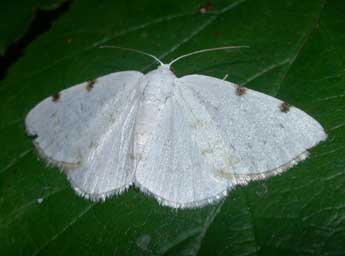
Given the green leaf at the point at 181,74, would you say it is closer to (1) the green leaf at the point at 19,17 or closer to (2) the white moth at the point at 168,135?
(2) the white moth at the point at 168,135

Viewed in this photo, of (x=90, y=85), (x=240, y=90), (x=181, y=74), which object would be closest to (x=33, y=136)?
(x=90, y=85)

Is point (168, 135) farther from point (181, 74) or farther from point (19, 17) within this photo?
point (19, 17)

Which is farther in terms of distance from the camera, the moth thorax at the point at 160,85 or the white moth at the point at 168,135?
the moth thorax at the point at 160,85

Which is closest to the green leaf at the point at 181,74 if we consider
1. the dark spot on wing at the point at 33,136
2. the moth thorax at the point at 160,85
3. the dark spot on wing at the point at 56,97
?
the dark spot on wing at the point at 33,136

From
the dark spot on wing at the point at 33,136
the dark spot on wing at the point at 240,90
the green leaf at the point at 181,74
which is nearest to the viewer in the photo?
the green leaf at the point at 181,74

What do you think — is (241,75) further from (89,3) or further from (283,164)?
(89,3)
